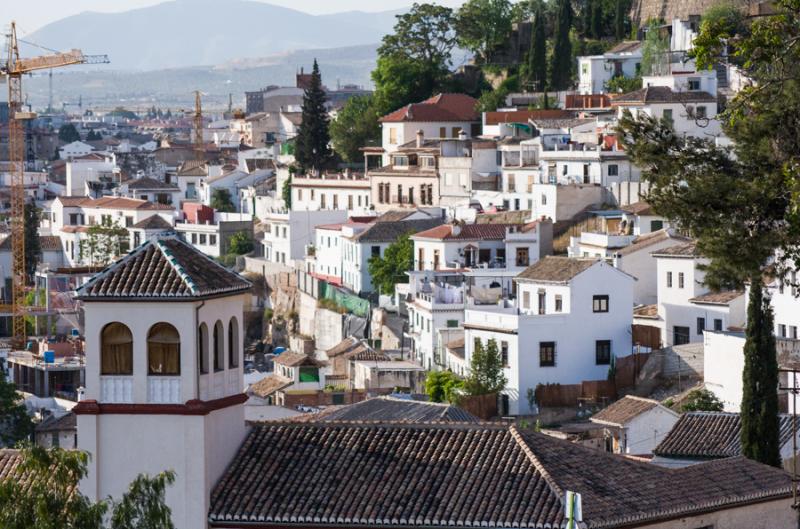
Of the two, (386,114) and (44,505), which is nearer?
(44,505)

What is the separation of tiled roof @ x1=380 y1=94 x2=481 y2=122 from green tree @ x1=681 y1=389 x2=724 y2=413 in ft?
143

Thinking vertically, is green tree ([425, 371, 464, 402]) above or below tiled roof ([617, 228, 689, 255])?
below

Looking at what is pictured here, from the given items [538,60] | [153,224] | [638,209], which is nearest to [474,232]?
[638,209]

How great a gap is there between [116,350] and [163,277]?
3.61 ft

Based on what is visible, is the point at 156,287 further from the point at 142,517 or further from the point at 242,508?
the point at 142,517

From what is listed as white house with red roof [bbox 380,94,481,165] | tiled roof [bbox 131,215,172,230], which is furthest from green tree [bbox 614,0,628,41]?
tiled roof [bbox 131,215,172,230]

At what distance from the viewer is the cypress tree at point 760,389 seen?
3678 centimetres


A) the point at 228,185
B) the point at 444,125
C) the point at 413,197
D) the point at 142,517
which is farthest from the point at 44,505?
the point at 228,185

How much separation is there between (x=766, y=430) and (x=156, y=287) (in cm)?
1385

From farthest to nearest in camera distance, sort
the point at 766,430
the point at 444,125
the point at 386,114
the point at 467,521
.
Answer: the point at 386,114
the point at 444,125
the point at 766,430
the point at 467,521

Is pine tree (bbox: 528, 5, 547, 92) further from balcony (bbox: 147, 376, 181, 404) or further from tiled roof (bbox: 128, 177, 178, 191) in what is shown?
balcony (bbox: 147, 376, 181, 404)

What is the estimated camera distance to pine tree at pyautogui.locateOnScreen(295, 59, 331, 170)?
96500 millimetres

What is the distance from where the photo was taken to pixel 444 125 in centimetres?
9169

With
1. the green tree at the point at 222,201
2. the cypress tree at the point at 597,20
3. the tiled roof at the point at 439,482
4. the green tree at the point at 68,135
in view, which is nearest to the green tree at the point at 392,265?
the green tree at the point at 222,201
